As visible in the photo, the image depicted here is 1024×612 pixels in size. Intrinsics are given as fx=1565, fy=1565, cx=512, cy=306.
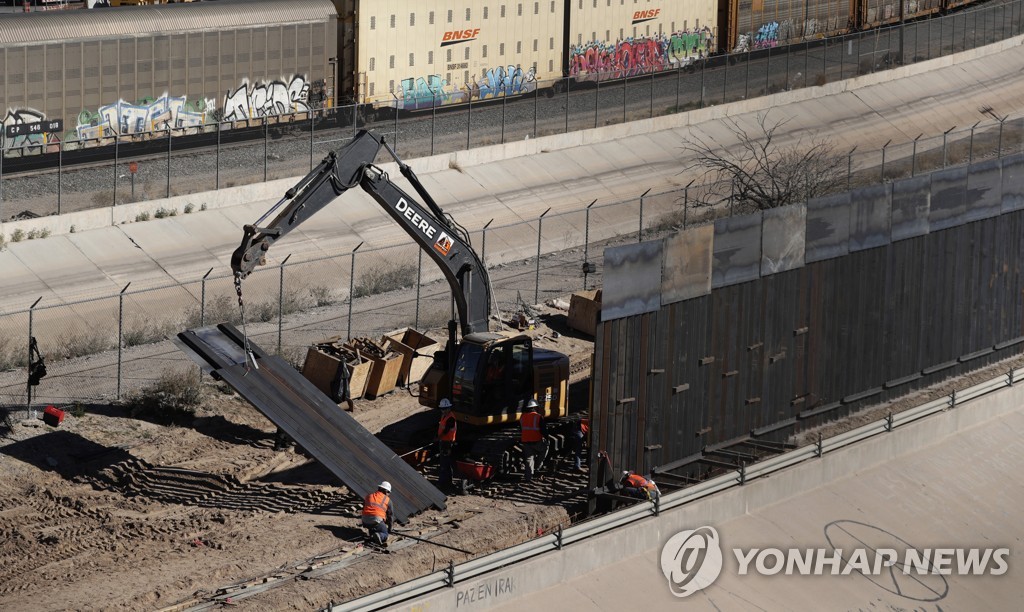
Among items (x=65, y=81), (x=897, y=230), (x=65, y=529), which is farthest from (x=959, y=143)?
(x=65, y=529)

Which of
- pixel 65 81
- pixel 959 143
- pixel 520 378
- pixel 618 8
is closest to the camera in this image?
pixel 520 378

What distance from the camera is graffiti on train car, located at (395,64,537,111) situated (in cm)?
4909

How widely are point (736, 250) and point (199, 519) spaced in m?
9.95

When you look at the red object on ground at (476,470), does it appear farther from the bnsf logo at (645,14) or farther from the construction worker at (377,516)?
the bnsf logo at (645,14)

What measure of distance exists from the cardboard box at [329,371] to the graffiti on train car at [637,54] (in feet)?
80.6

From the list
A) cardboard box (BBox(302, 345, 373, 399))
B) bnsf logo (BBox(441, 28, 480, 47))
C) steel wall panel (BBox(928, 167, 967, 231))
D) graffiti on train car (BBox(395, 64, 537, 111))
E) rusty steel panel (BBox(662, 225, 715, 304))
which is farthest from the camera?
bnsf logo (BBox(441, 28, 480, 47))

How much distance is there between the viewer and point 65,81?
39.7m

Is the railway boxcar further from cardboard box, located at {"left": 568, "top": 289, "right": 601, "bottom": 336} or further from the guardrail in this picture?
the guardrail

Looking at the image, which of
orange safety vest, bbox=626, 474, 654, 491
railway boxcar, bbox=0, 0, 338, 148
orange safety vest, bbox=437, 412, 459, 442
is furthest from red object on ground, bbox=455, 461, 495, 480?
railway boxcar, bbox=0, 0, 338, 148

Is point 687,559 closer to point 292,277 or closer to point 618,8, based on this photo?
point 292,277

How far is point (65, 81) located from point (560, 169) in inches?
588

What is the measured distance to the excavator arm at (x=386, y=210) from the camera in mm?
24427

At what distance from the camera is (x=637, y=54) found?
5947cm

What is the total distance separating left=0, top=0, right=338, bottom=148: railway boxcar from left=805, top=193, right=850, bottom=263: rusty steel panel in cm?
1826
